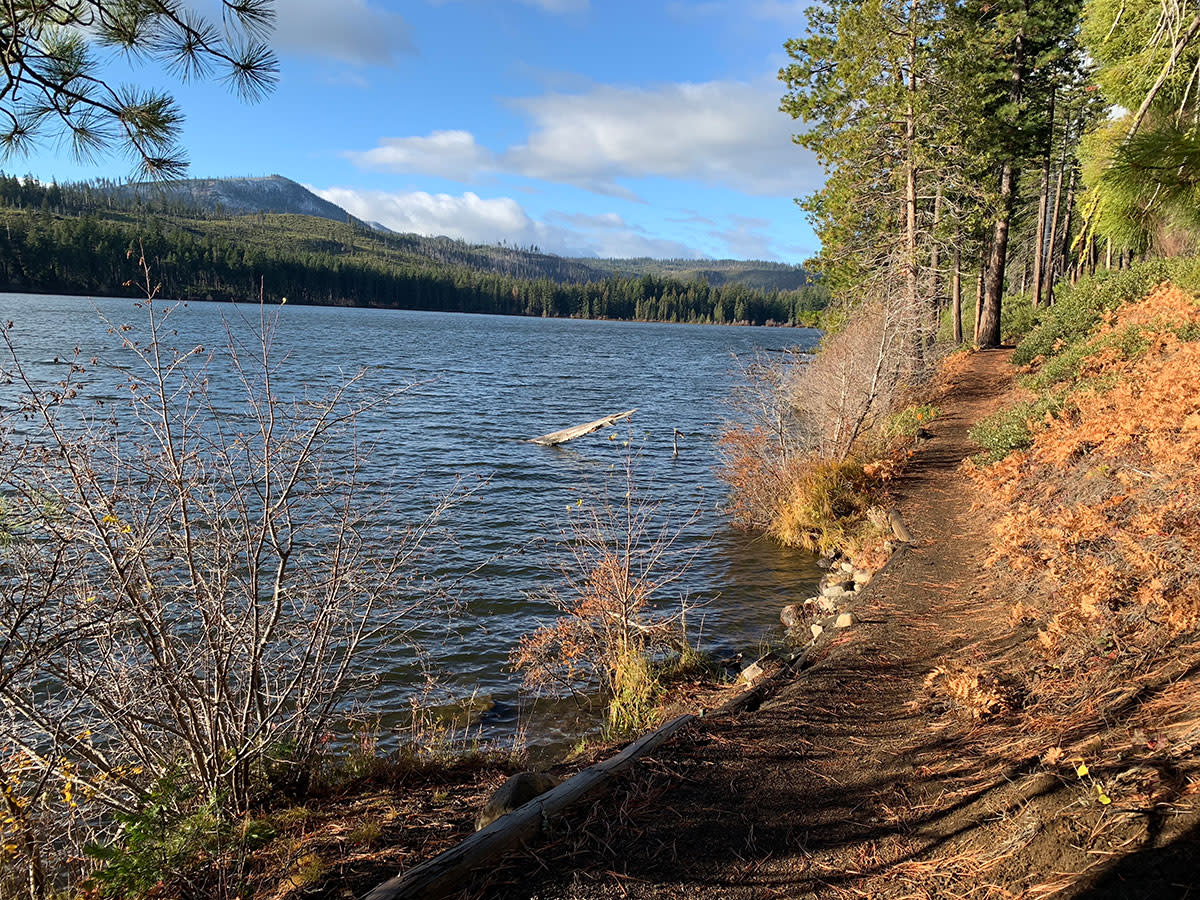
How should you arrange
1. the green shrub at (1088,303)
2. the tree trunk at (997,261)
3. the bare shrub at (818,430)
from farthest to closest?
the tree trunk at (997,261), the green shrub at (1088,303), the bare shrub at (818,430)

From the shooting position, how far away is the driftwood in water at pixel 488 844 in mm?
3424

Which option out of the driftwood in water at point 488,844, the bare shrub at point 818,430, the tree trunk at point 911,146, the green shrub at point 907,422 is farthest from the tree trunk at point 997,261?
the driftwood in water at point 488,844

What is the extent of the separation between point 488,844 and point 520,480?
49.8 feet

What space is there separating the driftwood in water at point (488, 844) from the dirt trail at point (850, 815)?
129 millimetres

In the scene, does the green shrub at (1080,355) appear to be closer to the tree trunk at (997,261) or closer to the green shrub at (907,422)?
the green shrub at (907,422)

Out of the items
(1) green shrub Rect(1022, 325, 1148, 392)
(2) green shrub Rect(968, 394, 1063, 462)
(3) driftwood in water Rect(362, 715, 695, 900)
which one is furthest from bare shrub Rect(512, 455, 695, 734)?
(1) green shrub Rect(1022, 325, 1148, 392)

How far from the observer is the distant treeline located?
93.9 meters

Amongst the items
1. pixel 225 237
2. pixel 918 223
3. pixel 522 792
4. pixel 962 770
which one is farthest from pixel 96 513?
pixel 225 237

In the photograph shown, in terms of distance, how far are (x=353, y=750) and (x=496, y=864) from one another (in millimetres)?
3740

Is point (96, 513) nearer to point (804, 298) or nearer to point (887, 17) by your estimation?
point (887, 17)

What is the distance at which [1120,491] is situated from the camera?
7289 mm

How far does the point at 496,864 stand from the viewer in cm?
371

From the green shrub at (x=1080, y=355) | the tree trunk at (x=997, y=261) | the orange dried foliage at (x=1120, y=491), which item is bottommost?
the orange dried foliage at (x=1120, y=491)

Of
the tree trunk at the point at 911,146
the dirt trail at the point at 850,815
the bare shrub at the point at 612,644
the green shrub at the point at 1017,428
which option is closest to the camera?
the dirt trail at the point at 850,815
